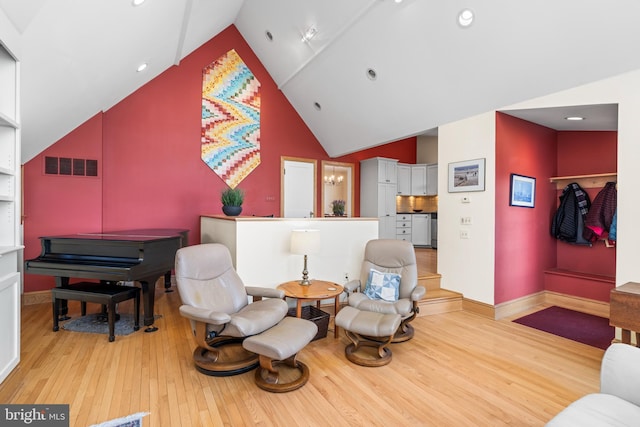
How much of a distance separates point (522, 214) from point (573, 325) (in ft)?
4.62

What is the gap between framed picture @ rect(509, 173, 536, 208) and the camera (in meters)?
4.01

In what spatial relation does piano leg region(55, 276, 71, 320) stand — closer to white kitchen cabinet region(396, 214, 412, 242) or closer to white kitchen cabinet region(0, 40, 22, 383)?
white kitchen cabinet region(0, 40, 22, 383)

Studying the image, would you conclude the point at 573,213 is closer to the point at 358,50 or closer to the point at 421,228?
the point at 421,228

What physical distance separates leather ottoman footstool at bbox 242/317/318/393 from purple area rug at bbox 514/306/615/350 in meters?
2.85

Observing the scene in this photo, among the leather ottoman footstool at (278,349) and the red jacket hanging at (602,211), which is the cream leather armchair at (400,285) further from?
the red jacket hanging at (602,211)

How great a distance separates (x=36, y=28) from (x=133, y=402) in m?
2.82

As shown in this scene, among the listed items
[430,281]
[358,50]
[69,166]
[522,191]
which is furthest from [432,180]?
[69,166]

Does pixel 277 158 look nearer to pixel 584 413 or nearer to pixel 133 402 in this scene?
pixel 133 402

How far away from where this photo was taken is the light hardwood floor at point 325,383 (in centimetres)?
199

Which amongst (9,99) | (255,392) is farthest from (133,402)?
(9,99)

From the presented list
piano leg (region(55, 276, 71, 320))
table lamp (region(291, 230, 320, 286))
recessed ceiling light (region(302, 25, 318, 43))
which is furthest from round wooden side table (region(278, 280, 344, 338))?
recessed ceiling light (region(302, 25, 318, 43))

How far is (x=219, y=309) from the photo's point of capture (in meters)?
2.71

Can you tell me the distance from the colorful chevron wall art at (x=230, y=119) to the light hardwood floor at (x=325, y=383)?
126 inches

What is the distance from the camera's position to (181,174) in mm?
5262
